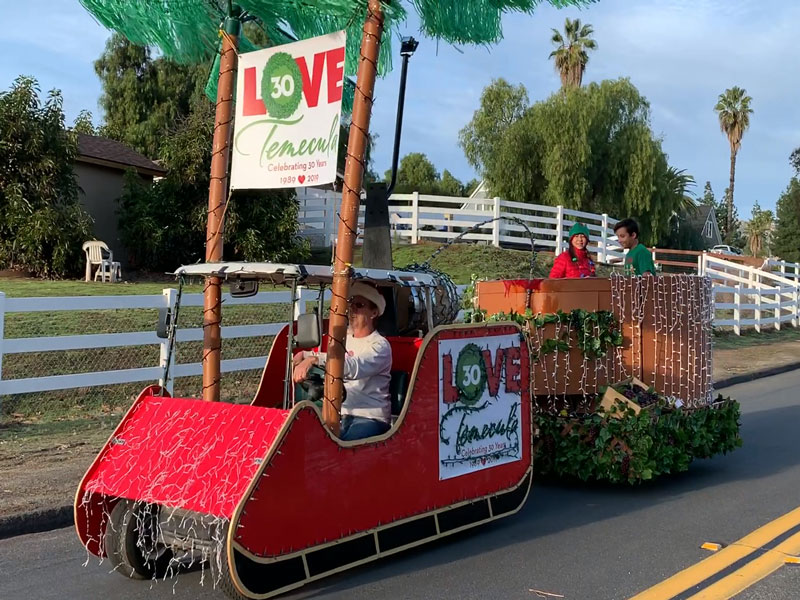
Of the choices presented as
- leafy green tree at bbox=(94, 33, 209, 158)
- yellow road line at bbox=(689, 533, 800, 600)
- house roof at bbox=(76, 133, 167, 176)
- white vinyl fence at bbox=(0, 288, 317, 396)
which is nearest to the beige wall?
house roof at bbox=(76, 133, 167, 176)

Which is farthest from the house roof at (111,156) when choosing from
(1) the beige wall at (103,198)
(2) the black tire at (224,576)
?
(2) the black tire at (224,576)

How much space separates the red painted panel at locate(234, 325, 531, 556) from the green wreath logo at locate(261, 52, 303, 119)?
5.82 feet

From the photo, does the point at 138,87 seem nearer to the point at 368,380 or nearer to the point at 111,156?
the point at 111,156

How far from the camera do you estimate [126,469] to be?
4.75m

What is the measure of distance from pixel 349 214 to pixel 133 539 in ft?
7.51

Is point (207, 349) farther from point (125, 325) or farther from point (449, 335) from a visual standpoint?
point (125, 325)

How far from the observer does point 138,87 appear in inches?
1612

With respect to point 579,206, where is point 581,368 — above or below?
below

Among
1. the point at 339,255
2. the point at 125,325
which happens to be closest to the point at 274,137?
the point at 339,255

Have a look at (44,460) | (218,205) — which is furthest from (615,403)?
(44,460)

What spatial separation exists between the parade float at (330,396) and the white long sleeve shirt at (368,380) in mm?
197

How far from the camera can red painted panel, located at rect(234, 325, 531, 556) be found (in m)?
4.30

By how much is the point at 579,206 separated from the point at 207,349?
32.8 meters

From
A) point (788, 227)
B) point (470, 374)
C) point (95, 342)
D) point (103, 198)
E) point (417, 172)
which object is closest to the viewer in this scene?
point (470, 374)
